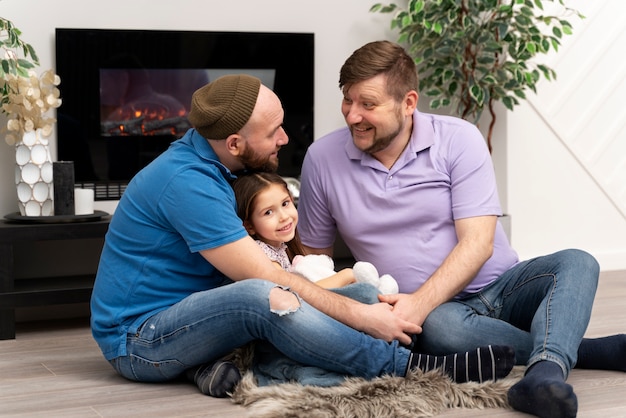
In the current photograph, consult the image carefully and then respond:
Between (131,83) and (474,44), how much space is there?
5.23 feet

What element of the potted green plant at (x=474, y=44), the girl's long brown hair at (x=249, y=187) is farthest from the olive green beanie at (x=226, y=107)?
the potted green plant at (x=474, y=44)

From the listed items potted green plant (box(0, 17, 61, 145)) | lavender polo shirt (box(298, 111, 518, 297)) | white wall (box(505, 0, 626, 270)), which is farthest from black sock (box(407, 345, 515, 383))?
white wall (box(505, 0, 626, 270))

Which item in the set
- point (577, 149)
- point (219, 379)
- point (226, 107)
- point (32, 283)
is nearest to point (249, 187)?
point (226, 107)

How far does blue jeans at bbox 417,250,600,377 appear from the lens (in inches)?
101

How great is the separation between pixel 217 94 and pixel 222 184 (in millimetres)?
250

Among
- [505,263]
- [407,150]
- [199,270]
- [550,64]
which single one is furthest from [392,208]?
[550,64]

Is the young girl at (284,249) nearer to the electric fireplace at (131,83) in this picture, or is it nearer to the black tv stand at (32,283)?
the black tv stand at (32,283)

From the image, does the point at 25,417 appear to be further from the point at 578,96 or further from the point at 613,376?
the point at 578,96

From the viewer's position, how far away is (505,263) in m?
2.99

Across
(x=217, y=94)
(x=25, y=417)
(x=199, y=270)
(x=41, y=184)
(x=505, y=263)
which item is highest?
(x=217, y=94)

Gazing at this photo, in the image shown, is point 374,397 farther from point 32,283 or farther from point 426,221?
point 32,283

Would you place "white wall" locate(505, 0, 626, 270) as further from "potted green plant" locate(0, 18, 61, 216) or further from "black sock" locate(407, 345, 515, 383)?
"black sock" locate(407, 345, 515, 383)

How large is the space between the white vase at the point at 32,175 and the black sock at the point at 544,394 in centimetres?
215

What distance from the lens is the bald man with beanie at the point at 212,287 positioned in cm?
257
